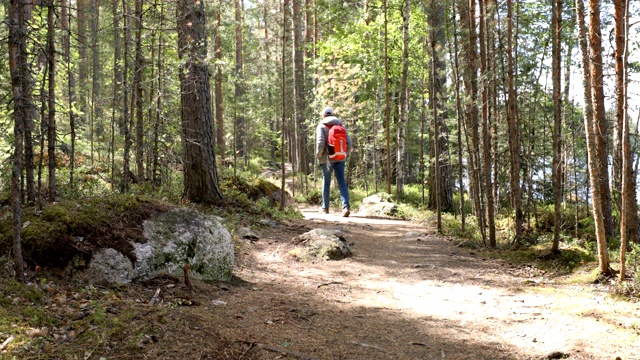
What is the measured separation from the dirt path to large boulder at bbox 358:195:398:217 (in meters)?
6.71

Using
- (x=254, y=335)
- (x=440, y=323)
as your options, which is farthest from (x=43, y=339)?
(x=440, y=323)

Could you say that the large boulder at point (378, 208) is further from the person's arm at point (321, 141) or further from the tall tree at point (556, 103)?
the tall tree at point (556, 103)

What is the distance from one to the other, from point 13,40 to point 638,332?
6304mm

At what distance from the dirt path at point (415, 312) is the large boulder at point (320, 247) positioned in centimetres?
23

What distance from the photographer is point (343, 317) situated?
15.3 feet

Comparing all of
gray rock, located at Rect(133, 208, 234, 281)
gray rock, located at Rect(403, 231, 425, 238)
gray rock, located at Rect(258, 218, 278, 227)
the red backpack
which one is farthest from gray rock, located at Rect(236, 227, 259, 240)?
the red backpack

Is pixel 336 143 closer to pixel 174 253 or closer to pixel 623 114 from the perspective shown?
pixel 623 114

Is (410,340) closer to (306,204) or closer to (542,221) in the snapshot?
(542,221)

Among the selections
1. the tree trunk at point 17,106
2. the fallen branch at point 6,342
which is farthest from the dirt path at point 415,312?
the tree trunk at point 17,106

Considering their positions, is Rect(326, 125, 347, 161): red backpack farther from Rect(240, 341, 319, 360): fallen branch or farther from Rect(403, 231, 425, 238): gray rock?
Rect(240, 341, 319, 360): fallen branch

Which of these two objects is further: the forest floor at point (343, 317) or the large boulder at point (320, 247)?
the large boulder at point (320, 247)

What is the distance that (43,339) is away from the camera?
9.11ft

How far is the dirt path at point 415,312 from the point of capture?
3.81m

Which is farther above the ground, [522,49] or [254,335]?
[522,49]
